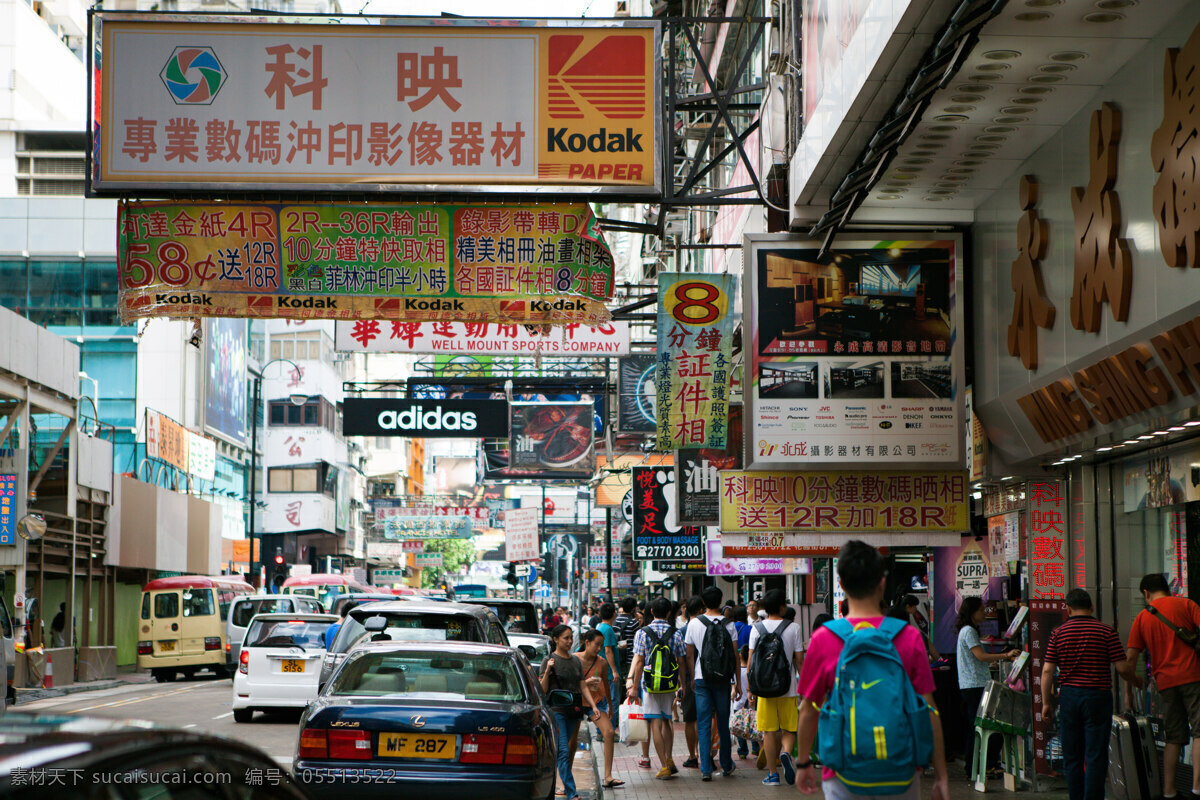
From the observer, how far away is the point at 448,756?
27.7 ft

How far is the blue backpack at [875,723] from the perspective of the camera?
5.17m

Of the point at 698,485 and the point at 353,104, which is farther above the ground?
the point at 353,104

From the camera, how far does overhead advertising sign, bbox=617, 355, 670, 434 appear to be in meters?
26.3

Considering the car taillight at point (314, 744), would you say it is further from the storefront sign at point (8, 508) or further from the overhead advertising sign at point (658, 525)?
the storefront sign at point (8, 508)

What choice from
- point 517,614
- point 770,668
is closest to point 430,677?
point 770,668

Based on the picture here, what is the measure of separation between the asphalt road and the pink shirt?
396 inches

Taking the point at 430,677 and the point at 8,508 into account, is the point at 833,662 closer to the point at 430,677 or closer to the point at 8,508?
the point at 430,677

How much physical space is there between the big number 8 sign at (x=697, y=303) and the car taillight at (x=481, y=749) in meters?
6.48

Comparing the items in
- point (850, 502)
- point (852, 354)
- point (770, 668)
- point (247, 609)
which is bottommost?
point (247, 609)

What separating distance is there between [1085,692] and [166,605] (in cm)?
2699

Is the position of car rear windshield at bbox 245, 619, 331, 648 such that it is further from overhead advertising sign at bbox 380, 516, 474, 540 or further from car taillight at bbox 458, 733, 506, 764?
overhead advertising sign at bbox 380, 516, 474, 540

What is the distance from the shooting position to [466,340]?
20.6 meters

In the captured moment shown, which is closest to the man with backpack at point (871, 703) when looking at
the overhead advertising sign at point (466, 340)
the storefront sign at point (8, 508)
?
the overhead advertising sign at point (466, 340)

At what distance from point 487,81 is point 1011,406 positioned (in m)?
5.35
